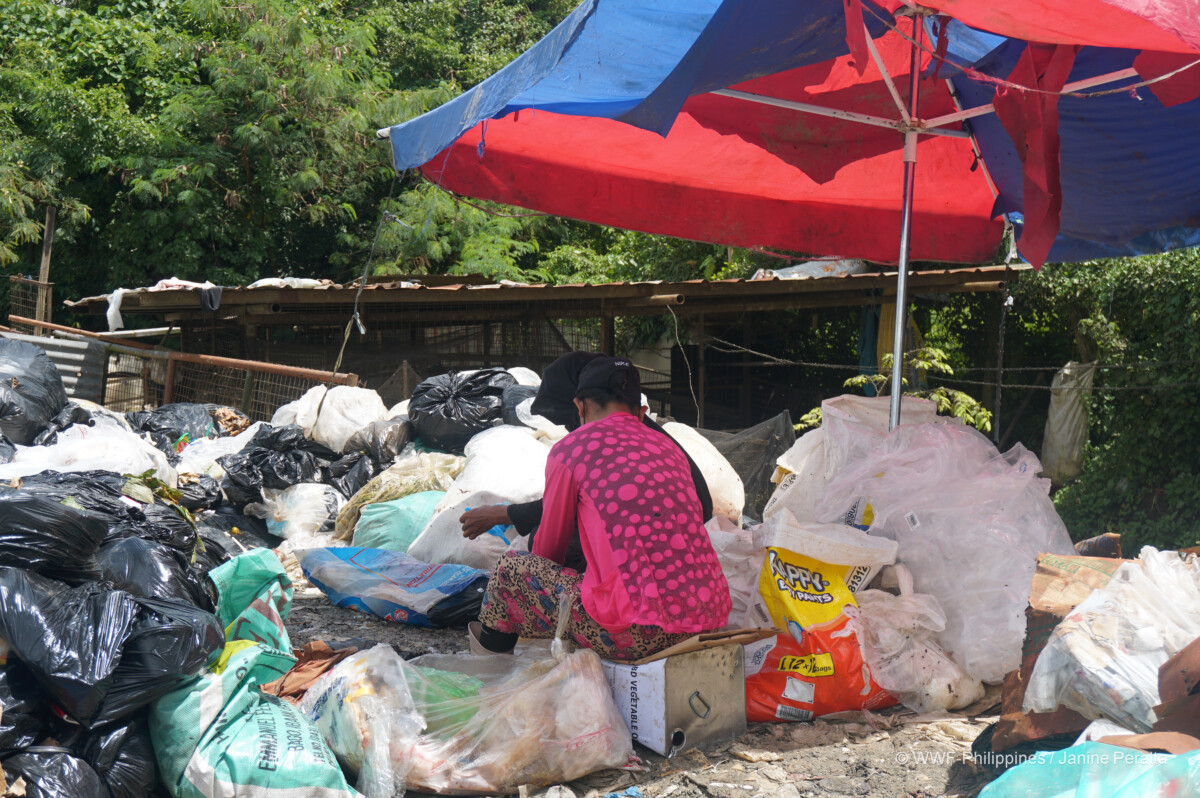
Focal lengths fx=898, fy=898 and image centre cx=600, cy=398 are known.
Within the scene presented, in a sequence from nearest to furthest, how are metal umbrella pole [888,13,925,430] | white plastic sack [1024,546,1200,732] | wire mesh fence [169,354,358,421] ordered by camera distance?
white plastic sack [1024,546,1200,732] < metal umbrella pole [888,13,925,430] < wire mesh fence [169,354,358,421]

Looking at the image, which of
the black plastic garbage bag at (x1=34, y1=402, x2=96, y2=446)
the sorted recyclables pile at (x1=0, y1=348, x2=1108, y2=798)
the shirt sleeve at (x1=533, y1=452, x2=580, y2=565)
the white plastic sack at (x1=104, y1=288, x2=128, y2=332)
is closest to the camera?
the sorted recyclables pile at (x1=0, y1=348, x2=1108, y2=798)

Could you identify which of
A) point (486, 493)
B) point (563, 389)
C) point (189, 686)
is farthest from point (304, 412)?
point (189, 686)

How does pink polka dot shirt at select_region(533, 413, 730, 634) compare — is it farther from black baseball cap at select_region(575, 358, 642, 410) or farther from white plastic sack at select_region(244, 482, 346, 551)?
white plastic sack at select_region(244, 482, 346, 551)

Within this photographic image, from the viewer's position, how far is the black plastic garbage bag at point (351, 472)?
5.70m

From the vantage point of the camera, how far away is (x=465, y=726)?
244cm

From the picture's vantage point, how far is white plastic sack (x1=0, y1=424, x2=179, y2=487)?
13.8ft

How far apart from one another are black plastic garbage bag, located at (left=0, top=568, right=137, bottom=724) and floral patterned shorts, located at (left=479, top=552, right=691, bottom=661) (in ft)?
3.42

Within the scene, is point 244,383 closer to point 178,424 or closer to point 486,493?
point 178,424

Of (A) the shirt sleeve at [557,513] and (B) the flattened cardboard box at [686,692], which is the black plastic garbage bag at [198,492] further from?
(B) the flattened cardboard box at [686,692]

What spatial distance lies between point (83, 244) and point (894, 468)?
16.7 metres

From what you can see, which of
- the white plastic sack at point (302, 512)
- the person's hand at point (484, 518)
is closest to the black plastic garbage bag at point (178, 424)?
the white plastic sack at point (302, 512)

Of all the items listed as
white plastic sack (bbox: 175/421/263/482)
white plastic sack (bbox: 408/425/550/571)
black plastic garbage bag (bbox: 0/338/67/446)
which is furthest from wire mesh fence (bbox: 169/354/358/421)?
white plastic sack (bbox: 408/425/550/571)

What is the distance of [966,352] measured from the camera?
1038 centimetres

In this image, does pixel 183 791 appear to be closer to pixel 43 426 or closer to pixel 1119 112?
pixel 1119 112
